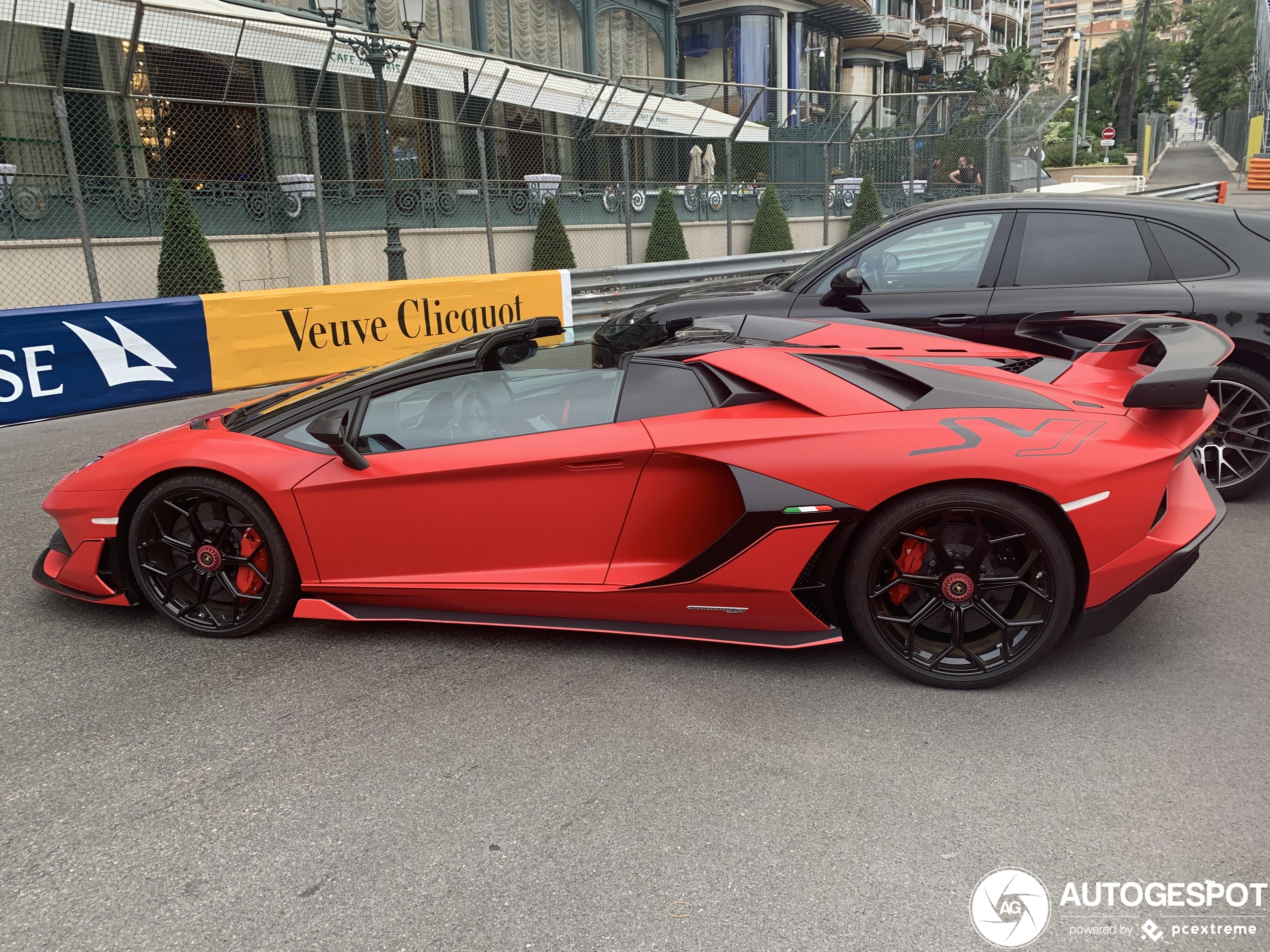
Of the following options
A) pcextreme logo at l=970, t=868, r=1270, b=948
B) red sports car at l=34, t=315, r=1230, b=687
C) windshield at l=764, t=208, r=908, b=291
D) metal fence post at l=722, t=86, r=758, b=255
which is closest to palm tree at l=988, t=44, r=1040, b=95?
metal fence post at l=722, t=86, r=758, b=255

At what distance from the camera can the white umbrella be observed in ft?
58.2

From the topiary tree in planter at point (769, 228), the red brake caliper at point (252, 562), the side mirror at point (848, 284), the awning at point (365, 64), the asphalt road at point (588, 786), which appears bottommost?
the asphalt road at point (588, 786)

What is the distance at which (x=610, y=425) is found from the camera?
3.52 m

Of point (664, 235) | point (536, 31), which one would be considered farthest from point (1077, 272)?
point (536, 31)

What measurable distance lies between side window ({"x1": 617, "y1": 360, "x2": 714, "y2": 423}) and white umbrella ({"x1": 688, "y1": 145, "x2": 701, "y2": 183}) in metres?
14.9

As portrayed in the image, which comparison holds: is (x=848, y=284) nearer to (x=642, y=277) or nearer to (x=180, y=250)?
(x=642, y=277)

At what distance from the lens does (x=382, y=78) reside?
504 inches

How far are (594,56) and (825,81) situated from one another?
1824cm

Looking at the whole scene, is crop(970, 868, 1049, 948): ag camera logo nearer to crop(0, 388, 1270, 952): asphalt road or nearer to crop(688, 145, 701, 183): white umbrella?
crop(0, 388, 1270, 952): asphalt road

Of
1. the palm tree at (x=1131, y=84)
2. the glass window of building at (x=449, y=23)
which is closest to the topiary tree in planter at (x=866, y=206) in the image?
the glass window of building at (x=449, y=23)

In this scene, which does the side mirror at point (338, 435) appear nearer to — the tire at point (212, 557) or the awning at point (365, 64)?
the tire at point (212, 557)

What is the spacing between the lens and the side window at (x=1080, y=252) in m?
5.48

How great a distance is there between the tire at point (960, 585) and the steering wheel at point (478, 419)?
1374 mm

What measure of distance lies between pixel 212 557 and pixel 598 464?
160 centimetres
